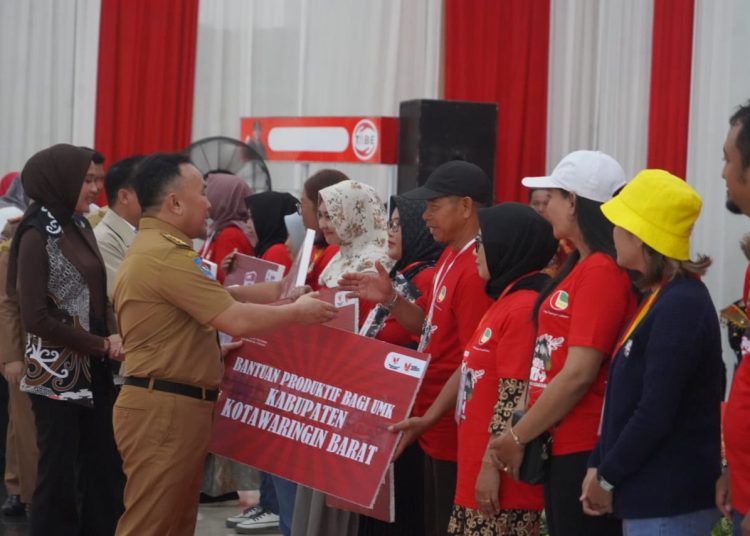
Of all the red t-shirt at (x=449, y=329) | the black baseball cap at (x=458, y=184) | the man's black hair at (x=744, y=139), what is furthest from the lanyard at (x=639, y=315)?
the black baseball cap at (x=458, y=184)

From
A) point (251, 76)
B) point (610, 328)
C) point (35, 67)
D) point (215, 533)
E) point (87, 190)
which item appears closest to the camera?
point (610, 328)

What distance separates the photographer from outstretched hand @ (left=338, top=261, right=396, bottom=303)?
340 centimetres

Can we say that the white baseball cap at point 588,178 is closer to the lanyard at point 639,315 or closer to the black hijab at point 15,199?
the lanyard at point 639,315

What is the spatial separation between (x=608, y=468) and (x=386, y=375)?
3.21 feet

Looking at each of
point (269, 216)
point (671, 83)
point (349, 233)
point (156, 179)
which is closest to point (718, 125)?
point (671, 83)

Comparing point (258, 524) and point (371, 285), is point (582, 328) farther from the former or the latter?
point (258, 524)

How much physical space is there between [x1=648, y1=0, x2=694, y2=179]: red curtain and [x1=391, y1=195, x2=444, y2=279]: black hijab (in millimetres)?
4876

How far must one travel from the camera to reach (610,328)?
2582 millimetres

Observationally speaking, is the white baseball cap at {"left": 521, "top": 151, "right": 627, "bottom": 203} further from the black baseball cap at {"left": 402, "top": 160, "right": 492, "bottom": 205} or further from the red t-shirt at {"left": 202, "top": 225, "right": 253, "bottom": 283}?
the red t-shirt at {"left": 202, "top": 225, "right": 253, "bottom": 283}

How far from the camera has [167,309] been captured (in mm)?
3307

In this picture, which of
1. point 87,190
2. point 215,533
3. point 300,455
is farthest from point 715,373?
point 215,533

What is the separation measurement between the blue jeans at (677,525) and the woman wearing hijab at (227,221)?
3.73m

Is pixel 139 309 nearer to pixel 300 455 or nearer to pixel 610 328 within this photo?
pixel 300 455

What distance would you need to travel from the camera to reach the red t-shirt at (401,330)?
3.59 metres
